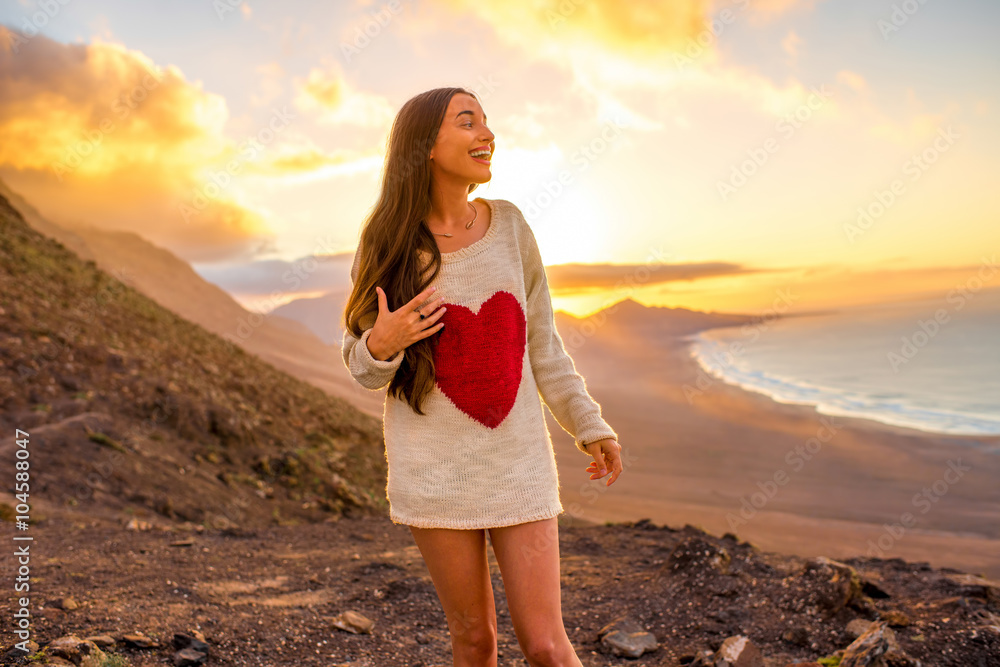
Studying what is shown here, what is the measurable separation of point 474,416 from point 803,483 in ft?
46.3

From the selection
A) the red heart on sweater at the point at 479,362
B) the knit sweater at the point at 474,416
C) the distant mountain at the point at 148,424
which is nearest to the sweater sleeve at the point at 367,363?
the knit sweater at the point at 474,416

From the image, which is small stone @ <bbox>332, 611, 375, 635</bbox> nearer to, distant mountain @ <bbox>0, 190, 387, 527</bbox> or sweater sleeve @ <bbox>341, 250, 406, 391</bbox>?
sweater sleeve @ <bbox>341, 250, 406, 391</bbox>

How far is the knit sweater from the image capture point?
2.04 m

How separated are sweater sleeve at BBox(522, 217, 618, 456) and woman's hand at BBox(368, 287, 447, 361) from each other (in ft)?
1.39

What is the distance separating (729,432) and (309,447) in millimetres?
12692

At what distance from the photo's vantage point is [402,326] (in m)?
1.99

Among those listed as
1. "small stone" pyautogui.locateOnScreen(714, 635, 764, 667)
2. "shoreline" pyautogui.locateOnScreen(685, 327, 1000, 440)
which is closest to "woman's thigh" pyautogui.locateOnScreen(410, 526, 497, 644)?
"small stone" pyautogui.locateOnScreen(714, 635, 764, 667)

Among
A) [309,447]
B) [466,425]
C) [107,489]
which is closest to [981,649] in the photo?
[466,425]

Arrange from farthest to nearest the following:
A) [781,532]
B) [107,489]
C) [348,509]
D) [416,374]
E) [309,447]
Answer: [781,532] → [309,447] → [348,509] → [107,489] → [416,374]

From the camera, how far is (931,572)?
5047 mm

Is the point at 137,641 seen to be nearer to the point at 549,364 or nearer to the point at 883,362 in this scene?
the point at 549,364

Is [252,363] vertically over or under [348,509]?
over

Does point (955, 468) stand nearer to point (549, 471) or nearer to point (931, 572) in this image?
point (931, 572)

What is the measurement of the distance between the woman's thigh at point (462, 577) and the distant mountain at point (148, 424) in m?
5.39
